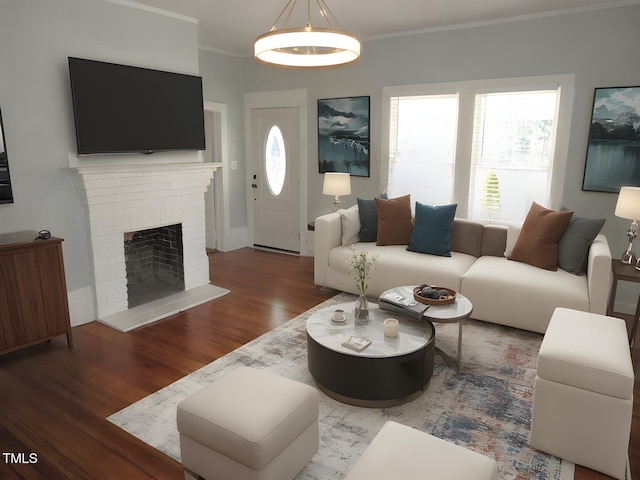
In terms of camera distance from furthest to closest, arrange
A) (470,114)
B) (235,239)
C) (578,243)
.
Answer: (235,239)
(470,114)
(578,243)

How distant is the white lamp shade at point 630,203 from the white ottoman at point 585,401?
60.5 inches

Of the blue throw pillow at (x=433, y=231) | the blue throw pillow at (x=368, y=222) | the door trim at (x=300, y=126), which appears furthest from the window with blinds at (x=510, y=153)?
the door trim at (x=300, y=126)

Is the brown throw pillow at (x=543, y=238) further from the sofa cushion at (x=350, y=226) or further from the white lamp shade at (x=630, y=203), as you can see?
the sofa cushion at (x=350, y=226)

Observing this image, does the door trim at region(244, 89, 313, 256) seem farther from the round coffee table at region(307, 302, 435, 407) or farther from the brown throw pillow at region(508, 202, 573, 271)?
the round coffee table at region(307, 302, 435, 407)

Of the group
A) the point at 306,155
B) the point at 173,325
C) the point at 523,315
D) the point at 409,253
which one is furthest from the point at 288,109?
the point at 523,315

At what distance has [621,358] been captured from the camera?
7.18 ft

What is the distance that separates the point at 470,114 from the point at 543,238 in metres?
1.61

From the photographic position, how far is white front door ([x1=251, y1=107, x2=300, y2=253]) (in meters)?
6.14

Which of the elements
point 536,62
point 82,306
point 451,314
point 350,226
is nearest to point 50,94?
point 82,306

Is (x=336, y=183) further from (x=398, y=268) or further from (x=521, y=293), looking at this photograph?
(x=521, y=293)

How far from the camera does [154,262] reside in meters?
4.97

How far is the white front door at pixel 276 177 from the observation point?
614 cm

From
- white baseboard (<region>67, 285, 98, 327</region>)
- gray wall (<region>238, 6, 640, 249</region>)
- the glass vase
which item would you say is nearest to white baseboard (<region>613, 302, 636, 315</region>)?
gray wall (<region>238, 6, 640, 249</region>)

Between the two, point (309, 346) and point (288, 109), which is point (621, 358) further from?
point (288, 109)
